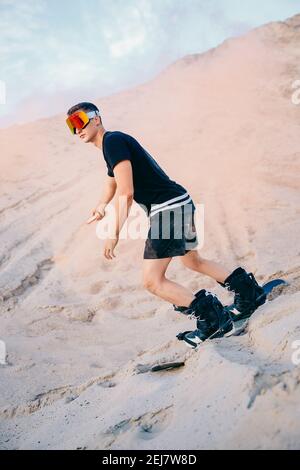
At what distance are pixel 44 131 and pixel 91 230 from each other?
17.9ft

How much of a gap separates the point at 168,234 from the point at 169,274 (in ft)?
7.93

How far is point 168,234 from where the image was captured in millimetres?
3000

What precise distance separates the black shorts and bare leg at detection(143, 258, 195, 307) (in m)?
0.05

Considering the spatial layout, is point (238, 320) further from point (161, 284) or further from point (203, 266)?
point (161, 284)

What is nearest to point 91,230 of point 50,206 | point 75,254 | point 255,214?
point 75,254

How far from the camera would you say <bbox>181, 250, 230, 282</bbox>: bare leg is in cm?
329
